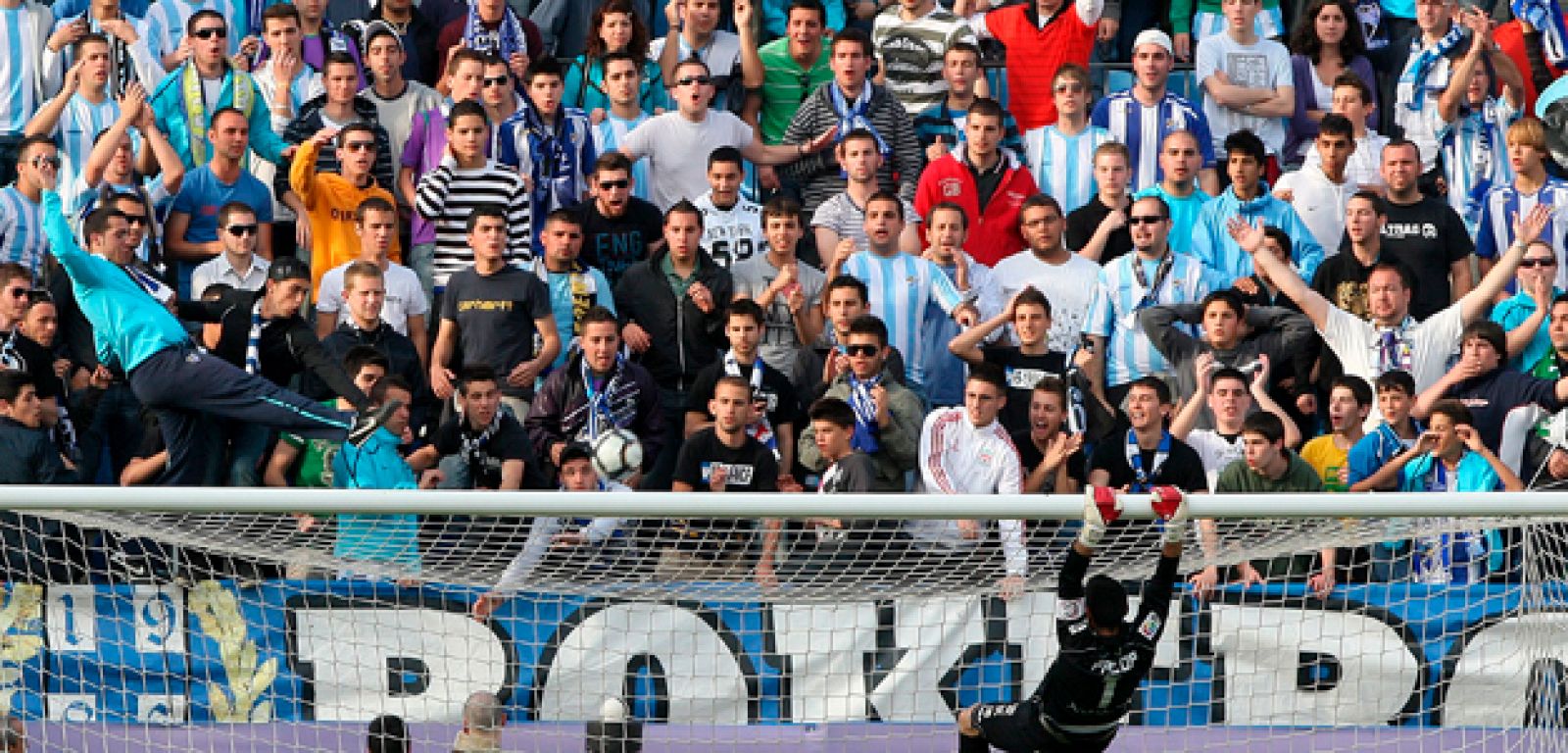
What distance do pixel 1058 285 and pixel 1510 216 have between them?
241 cm

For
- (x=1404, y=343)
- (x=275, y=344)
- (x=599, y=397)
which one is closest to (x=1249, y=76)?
(x=1404, y=343)

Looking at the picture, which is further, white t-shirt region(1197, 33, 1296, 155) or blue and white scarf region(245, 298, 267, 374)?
white t-shirt region(1197, 33, 1296, 155)

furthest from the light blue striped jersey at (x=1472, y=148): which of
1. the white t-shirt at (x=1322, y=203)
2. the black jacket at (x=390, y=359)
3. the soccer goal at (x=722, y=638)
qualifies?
the black jacket at (x=390, y=359)

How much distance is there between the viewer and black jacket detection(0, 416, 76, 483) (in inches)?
419

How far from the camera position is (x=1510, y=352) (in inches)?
466

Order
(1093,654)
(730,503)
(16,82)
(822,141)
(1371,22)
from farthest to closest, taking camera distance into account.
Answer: (1371,22)
(16,82)
(822,141)
(1093,654)
(730,503)

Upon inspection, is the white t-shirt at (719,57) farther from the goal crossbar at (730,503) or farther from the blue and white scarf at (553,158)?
the goal crossbar at (730,503)

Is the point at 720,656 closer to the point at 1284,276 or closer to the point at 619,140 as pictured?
the point at 1284,276

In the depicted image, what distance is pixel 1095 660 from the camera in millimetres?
8664

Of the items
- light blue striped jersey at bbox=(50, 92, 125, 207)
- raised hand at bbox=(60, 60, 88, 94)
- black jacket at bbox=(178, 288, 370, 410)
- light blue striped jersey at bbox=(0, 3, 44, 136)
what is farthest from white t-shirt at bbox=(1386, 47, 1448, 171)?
light blue striped jersey at bbox=(0, 3, 44, 136)

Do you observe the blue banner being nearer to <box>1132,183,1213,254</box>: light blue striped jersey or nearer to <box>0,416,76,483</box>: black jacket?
<box>0,416,76,483</box>: black jacket

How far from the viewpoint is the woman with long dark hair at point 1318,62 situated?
13539 mm

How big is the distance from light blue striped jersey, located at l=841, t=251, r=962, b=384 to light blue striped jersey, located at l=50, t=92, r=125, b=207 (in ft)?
12.2

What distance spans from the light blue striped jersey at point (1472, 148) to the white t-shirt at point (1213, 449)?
9.25ft
